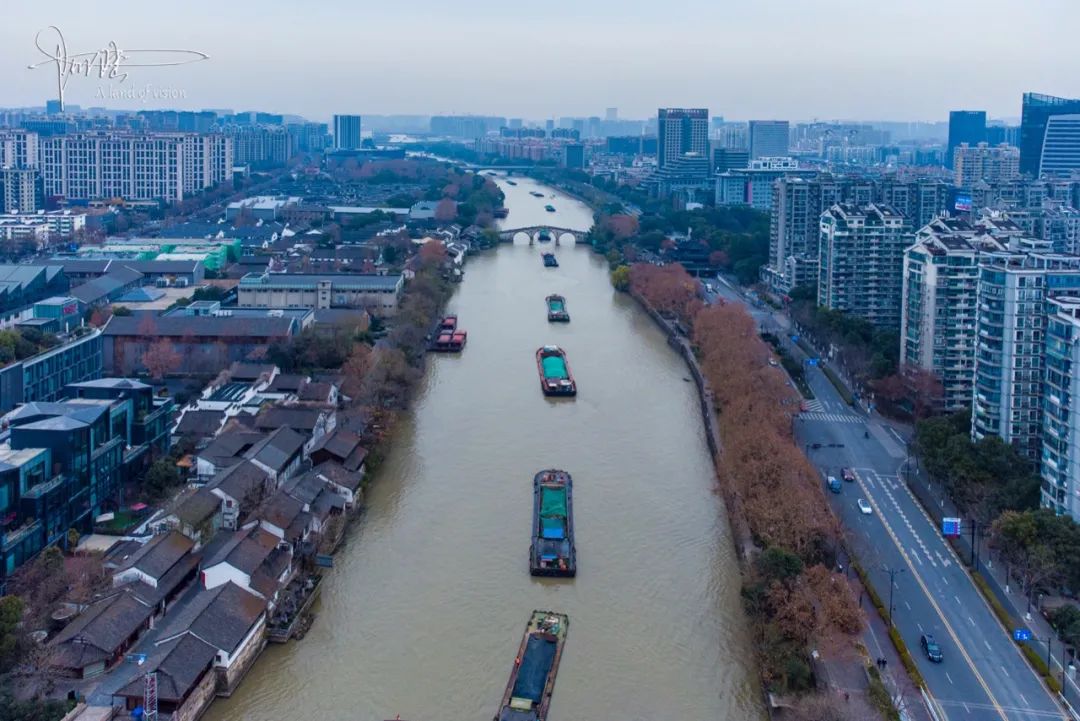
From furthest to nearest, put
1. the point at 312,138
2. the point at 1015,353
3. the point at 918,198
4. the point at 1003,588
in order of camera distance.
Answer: the point at 312,138 → the point at 918,198 → the point at 1015,353 → the point at 1003,588

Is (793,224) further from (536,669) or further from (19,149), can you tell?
(19,149)

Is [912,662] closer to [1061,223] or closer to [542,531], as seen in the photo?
[542,531]

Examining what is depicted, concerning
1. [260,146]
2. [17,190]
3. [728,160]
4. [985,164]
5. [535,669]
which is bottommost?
[535,669]

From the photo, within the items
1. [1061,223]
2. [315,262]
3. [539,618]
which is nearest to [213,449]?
[539,618]

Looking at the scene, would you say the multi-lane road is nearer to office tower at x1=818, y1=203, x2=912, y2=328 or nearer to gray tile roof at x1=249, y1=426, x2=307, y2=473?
office tower at x1=818, y1=203, x2=912, y2=328

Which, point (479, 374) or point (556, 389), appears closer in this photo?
point (556, 389)

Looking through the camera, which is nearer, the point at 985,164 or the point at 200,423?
the point at 200,423

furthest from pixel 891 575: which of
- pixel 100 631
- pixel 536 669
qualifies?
pixel 100 631

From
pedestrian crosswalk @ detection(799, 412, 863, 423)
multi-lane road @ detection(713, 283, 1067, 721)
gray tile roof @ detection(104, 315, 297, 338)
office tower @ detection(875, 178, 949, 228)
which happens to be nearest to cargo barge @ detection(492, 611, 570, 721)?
multi-lane road @ detection(713, 283, 1067, 721)
